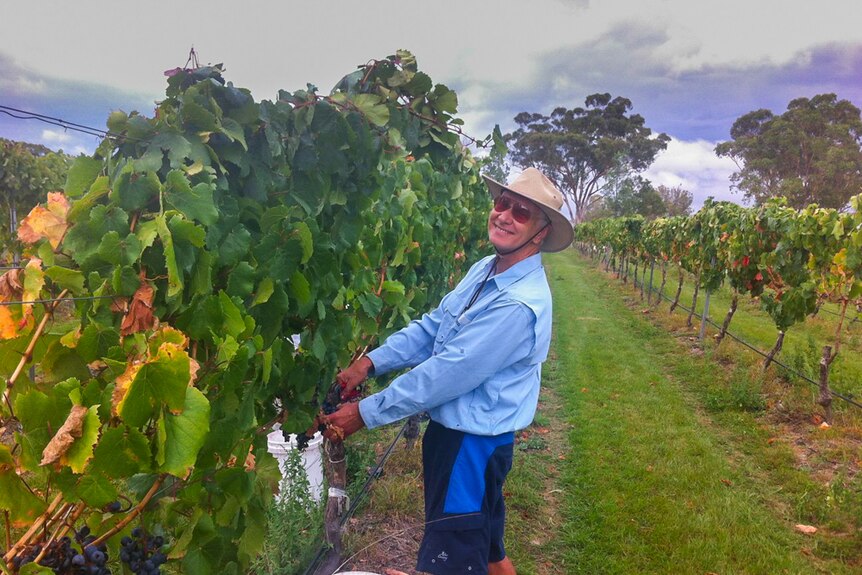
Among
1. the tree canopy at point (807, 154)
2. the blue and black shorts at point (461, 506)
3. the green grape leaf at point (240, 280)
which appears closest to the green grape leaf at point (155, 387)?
the green grape leaf at point (240, 280)

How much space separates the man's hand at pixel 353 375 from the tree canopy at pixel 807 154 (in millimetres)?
35856

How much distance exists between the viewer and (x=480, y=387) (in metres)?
2.26

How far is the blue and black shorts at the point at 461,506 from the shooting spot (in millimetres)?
2213

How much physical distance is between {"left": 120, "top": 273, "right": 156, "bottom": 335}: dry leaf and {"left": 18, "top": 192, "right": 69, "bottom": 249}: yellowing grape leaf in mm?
243

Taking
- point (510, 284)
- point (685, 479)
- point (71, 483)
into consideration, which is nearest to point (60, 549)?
point (71, 483)

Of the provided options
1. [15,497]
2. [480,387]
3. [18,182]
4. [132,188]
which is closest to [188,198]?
[132,188]

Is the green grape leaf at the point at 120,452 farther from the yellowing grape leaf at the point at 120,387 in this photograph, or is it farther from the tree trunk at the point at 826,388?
the tree trunk at the point at 826,388

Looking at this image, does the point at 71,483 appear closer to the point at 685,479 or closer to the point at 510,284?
the point at 510,284

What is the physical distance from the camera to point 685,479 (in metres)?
4.78

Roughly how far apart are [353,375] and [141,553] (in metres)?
1.21

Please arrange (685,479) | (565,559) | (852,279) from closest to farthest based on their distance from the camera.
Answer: (565,559), (685,479), (852,279)

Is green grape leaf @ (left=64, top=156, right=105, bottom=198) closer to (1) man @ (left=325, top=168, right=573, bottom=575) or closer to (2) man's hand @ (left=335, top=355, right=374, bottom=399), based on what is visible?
(1) man @ (left=325, top=168, right=573, bottom=575)

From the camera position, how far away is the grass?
12.2 feet

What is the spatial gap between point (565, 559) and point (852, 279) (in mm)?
5044
